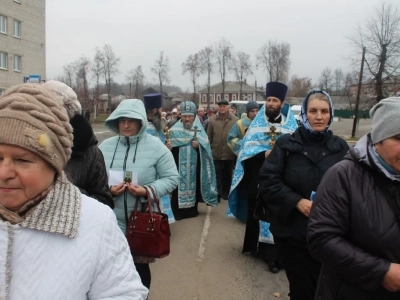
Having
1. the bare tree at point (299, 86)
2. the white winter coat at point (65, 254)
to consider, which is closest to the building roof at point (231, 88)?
the bare tree at point (299, 86)

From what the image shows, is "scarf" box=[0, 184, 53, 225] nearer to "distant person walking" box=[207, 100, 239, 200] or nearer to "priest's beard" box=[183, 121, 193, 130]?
"priest's beard" box=[183, 121, 193, 130]

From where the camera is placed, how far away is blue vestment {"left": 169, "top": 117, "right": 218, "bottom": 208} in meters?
7.34

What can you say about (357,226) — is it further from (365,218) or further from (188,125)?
(188,125)

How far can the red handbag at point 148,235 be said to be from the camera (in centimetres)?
313

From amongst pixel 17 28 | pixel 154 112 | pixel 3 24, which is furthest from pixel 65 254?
pixel 17 28

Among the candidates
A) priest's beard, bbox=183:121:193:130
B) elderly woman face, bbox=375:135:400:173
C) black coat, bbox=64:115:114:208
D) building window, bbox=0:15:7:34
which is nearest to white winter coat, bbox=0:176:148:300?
black coat, bbox=64:115:114:208

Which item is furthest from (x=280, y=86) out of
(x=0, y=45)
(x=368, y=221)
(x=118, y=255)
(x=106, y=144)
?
(x=0, y=45)

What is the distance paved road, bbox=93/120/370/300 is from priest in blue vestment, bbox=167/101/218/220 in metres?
0.81

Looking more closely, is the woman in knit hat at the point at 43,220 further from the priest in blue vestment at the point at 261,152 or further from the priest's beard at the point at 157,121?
the priest's beard at the point at 157,121

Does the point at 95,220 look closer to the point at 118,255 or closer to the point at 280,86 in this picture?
the point at 118,255

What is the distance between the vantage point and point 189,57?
236 feet

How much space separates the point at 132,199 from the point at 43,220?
201cm

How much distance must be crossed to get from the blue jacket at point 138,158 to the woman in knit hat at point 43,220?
6.20 ft

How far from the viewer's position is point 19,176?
131 centimetres
